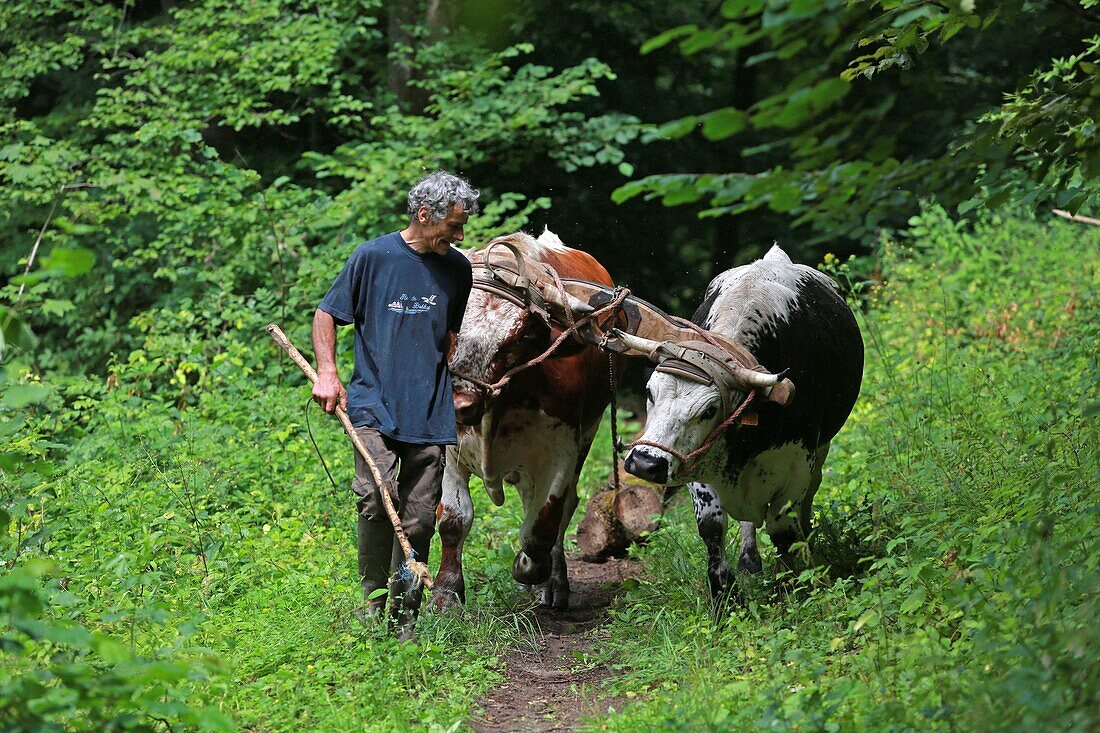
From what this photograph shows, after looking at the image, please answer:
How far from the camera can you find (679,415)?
18.2 ft

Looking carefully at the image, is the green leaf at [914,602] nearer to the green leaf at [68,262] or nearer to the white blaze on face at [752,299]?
the white blaze on face at [752,299]

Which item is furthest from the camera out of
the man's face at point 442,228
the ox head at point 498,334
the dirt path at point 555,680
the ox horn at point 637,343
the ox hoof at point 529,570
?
the ox hoof at point 529,570

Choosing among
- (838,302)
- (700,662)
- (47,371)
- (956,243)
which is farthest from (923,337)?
(47,371)

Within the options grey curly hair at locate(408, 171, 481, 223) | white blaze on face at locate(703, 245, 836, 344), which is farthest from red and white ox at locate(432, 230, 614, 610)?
grey curly hair at locate(408, 171, 481, 223)

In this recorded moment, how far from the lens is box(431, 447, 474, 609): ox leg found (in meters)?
6.27

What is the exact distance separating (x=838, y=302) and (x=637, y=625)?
243cm

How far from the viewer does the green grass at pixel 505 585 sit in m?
3.74

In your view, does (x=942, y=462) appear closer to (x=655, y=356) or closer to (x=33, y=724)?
(x=655, y=356)

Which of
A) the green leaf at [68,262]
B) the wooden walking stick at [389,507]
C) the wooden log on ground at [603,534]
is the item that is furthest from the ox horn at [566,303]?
the green leaf at [68,262]

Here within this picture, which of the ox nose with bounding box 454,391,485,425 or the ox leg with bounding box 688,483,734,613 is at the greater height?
the ox nose with bounding box 454,391,485,425

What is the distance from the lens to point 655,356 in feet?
18.9

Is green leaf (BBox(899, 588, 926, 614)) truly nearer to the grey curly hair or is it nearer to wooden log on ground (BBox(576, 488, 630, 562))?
the grey curly hair

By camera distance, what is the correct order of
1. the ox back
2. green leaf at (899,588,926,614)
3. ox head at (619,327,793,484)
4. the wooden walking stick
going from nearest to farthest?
green leaf at (899,588,926,614) < the wooden walking stick < ox head at (619,327,793,484) < the ox back

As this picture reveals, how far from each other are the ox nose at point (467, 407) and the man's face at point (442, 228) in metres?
0.81
